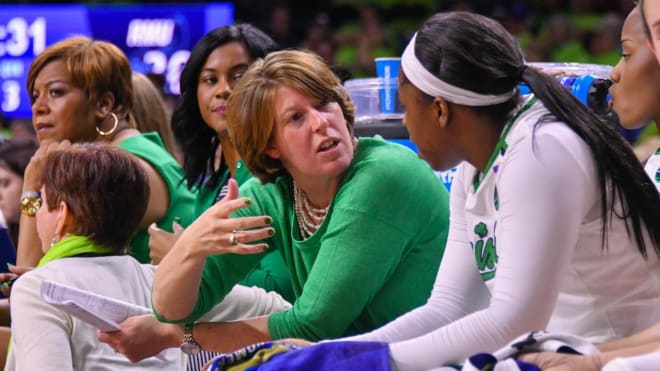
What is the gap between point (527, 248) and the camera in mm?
2033

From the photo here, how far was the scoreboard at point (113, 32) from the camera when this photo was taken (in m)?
7.73

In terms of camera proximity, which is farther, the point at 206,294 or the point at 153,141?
the point at 153,141

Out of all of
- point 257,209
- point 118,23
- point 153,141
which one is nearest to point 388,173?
point 257,209

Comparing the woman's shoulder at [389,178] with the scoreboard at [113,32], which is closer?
the woman's shoulder at [389,178]

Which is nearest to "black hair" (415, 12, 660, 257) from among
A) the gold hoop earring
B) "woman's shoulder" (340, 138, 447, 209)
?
"woman's shoulder" (340, 138, 447, 209)

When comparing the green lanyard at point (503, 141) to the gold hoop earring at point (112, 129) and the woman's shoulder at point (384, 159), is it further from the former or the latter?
the gold hoop earring at point (112, 129)

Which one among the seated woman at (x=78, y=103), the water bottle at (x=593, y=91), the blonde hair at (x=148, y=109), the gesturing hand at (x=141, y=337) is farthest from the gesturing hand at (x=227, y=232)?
the blonde hair at (x=148, y=109)

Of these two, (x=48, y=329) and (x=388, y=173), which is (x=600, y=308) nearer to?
(x=388, y=173)

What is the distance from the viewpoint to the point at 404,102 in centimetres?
230

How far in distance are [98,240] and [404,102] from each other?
0.95 m

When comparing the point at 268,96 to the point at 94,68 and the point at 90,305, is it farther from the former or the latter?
the point at 94,68

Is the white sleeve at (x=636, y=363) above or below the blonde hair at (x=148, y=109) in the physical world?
above

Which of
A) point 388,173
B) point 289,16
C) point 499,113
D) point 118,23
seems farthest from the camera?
point 289,16

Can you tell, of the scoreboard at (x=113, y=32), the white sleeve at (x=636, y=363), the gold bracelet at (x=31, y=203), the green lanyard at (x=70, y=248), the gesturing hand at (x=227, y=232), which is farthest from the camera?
the scoreboard at (x=113, y=32)
